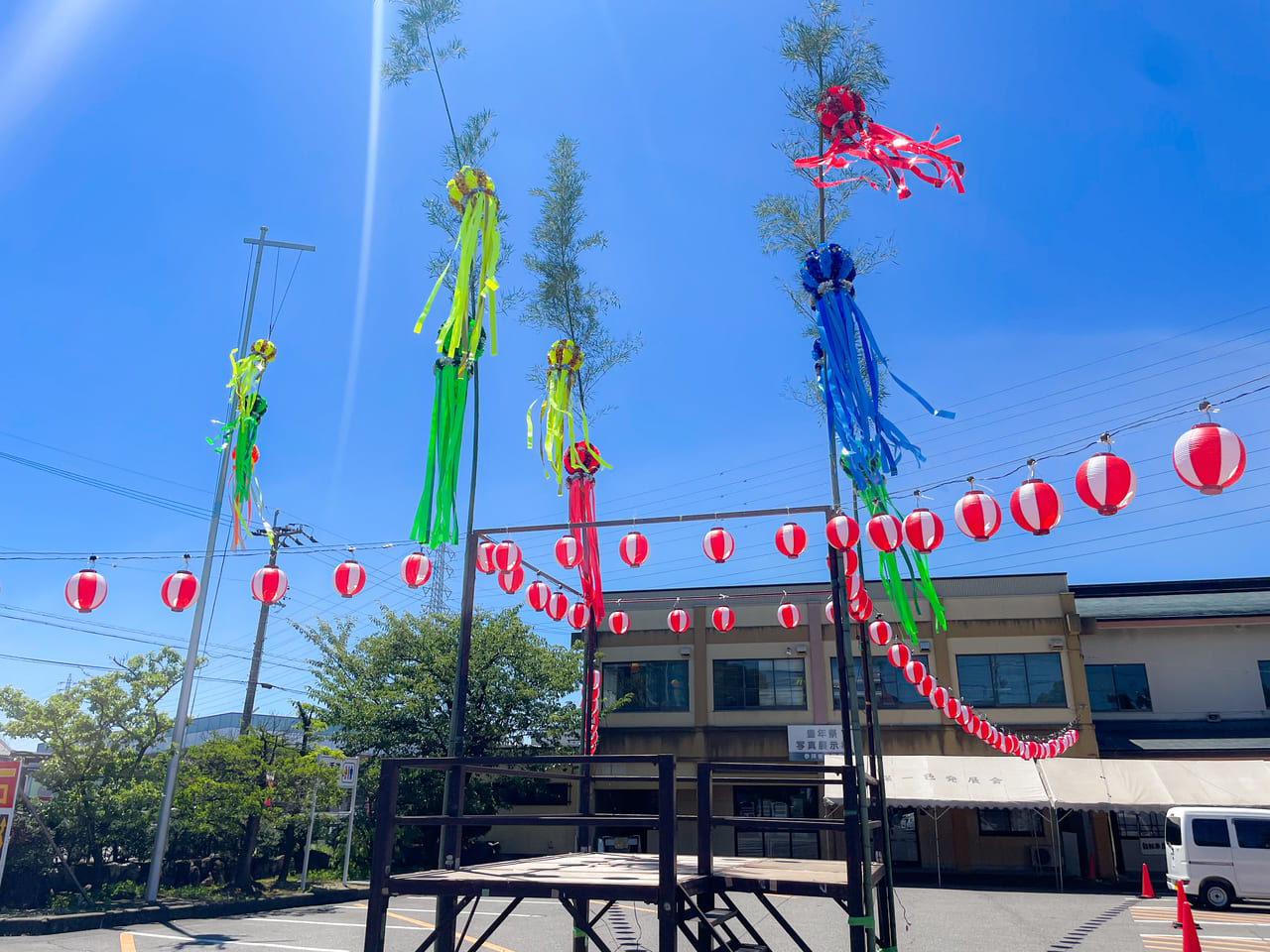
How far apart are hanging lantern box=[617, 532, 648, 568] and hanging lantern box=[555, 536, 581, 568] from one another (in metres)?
0.86

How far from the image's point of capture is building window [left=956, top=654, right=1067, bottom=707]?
2411 cm

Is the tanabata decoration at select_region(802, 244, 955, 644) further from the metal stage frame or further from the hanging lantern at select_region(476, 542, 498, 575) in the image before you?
the hanging lantern at select_region(476, 542, 498, 575)

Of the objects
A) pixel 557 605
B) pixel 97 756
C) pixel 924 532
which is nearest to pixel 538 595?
pixel 557 605

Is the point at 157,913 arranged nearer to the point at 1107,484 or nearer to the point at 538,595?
the point at 538,595

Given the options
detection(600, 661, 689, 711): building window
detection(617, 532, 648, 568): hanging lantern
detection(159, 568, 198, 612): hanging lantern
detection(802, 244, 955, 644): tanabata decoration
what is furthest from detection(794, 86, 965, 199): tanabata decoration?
detection(600, 661, 689, 711): building window

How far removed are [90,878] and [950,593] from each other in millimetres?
22902

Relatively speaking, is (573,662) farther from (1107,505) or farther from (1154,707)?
(1107,505)

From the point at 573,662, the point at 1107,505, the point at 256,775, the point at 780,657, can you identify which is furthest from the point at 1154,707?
the point at 256,775

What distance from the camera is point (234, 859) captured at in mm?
19750

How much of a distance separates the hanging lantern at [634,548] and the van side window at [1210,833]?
44.1 ft

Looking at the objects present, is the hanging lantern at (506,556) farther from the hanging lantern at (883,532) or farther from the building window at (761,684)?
the building window at (761,684)

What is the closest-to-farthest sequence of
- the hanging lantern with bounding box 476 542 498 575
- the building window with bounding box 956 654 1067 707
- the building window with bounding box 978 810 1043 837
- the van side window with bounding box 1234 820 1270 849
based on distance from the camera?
1. the hanging lantern with bounding box 476 542 498 575
2. the van side window with bounding box 1234 820 1270 849
3. the building window with bounding box 978 810 1043 837
4. the building window with bounding box 956 654 1067 707

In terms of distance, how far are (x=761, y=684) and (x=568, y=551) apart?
16.9 metres

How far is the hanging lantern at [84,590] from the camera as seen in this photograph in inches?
443
